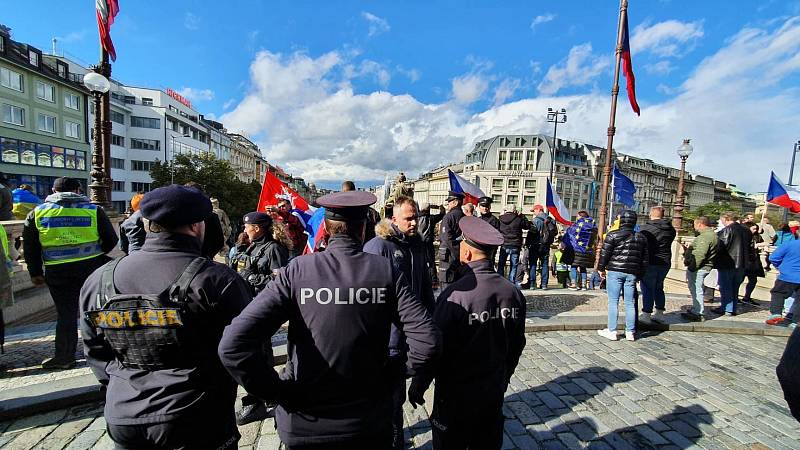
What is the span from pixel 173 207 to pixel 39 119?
48.9m

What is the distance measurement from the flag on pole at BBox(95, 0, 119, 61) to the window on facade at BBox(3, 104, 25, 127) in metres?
36.7

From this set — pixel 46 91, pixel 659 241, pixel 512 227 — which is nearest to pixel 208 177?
pixel 46 91

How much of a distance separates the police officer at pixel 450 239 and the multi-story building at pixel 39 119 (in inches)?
1598

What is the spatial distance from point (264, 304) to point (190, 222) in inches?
27.1

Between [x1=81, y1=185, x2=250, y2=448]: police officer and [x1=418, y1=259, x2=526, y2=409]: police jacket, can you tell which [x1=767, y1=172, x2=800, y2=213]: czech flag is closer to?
[x1=418, y1=259, x2=526, y2=409]: police jacket

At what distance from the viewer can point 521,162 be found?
295 ft

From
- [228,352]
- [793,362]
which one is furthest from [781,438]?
[228,352]

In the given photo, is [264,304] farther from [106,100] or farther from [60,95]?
[60,95]

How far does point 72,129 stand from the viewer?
39.5 metres

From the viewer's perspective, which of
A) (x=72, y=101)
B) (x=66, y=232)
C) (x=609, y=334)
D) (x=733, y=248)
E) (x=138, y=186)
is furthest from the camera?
(x=138, y=186)

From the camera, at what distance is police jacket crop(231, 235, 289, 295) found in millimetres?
4281

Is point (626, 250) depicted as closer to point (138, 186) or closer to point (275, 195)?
point (275, 195)

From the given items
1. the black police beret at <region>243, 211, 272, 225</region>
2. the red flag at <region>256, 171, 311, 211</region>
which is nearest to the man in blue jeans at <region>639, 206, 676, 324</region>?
the black police beret at <region>243, 211, 272, 225</region>

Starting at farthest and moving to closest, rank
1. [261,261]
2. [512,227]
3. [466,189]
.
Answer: [466,189]
[512,227]
[261,261]
